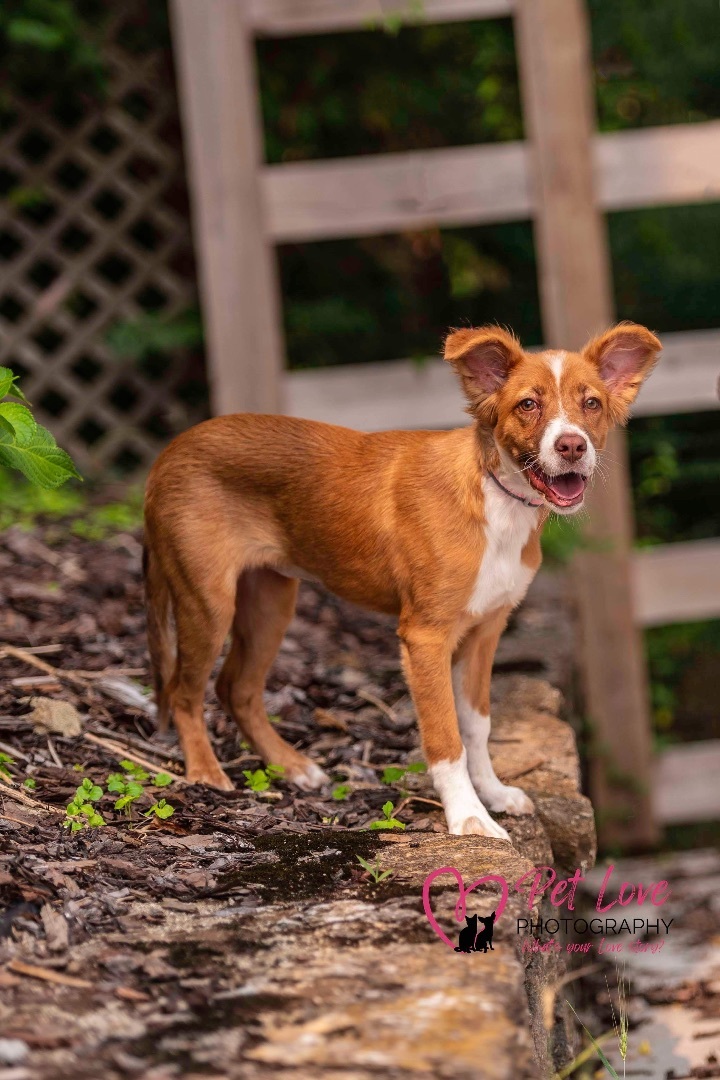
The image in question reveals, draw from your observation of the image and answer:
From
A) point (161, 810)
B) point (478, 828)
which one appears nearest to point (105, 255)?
point (161, 810)

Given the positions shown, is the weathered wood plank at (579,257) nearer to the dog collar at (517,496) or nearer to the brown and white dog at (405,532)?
the brown and white dog at (405,532)

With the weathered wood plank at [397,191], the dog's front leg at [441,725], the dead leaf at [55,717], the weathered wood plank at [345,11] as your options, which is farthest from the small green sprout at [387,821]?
the weathered wood plank at [345,11]

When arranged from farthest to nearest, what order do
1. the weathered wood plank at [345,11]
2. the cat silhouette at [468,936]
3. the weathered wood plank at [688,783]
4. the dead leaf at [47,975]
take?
the weathered wood plank at [688,783] → the weathered wood plank at [345,11] → the cat silhouette at [468,936] → the dead leaf at [47,975]

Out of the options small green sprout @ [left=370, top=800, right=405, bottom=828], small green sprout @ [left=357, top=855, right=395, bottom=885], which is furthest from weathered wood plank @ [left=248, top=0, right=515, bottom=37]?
small green sprout @ [left=357, top=855, right=395, bottom=885]

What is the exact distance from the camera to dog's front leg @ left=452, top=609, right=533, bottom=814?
10.2 feet

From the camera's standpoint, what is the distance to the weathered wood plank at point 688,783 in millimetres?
Result: 5605

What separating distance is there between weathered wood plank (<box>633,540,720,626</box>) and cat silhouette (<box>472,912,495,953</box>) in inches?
130

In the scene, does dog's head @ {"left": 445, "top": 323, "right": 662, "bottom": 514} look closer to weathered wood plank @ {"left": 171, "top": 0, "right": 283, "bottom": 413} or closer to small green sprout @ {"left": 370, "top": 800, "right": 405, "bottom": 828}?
small green sprout @ {"left": 370, "top": 800, "right": 405, "bottom": 828}

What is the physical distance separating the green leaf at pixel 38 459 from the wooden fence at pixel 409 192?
2.38 metres

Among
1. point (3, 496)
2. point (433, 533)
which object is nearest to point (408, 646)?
point (433, 533)

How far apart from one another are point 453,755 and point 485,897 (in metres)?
0.59

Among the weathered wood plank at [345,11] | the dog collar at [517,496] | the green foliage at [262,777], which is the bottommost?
the green foliage at [262,777]

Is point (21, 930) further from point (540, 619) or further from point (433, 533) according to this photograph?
point (540, 619)

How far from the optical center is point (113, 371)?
20.8 ft
